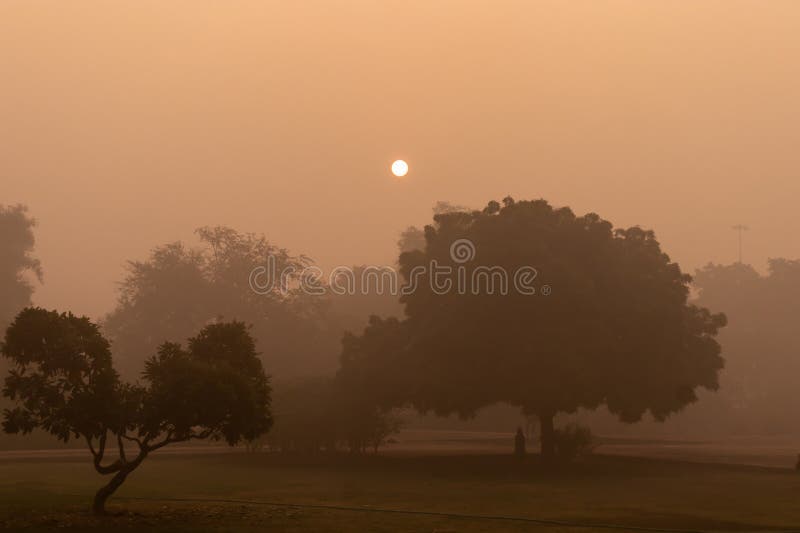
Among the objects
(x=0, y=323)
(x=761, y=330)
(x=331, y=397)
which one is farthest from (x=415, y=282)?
(x=761, y=330)

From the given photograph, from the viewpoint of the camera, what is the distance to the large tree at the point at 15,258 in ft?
352

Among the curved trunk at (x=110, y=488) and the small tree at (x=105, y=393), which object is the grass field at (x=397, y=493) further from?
the small tree at (x=105, y=393)

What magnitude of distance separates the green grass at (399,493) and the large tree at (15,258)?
6662 cm

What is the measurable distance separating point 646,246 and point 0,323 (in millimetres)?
48374

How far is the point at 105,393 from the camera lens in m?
24.7

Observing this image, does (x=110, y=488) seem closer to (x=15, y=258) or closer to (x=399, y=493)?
(x=399, y=493)

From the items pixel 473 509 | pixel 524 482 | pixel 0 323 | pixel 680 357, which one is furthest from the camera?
pixel 0 323

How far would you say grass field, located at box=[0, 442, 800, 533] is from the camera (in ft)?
81.5

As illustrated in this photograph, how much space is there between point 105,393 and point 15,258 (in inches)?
3652

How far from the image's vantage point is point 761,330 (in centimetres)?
11031

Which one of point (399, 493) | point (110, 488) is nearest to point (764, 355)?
point (399, 493)

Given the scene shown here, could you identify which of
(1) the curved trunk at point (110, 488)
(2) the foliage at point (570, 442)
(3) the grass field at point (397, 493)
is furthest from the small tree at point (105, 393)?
(2) the foliage at point (570, 442)

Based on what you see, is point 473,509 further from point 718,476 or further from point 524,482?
point 718,476

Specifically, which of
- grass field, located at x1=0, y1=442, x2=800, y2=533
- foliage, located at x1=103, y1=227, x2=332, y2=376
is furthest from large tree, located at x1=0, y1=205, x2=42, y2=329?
grass field, located at x1=0, y1=442, x2=800, y2=533
